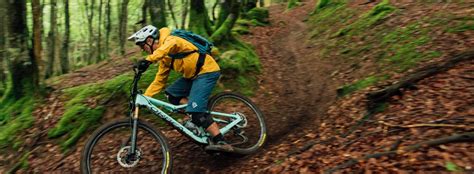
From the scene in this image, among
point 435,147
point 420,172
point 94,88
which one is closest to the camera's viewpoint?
point 420,172

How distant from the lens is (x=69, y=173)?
6836 millimetres

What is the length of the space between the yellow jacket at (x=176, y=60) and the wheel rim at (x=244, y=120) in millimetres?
886

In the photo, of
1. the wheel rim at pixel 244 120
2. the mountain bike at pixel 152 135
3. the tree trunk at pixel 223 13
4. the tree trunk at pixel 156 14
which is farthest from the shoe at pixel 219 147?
the tree trunk at pixel 223 13

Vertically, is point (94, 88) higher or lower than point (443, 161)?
lower

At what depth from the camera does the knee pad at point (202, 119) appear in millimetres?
6457

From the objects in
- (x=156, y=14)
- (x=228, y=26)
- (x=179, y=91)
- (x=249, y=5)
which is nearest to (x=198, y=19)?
(x=228, y=26)

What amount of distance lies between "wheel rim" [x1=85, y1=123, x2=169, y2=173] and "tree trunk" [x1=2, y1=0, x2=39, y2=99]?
4.10 meters

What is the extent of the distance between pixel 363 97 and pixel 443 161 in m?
3.31

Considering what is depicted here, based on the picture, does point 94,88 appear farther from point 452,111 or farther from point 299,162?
point 452,111

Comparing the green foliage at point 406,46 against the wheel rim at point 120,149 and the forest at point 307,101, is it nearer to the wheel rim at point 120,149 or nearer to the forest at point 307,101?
the forest at point 307,101

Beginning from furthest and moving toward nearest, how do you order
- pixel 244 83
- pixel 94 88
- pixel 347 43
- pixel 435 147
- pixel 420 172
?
pixel 347 43 → pixel 244 83 → pixel 94 88 → pixel 435 147 → pixel 420 172

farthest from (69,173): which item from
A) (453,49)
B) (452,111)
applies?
(453,49)

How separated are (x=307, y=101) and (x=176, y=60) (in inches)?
157

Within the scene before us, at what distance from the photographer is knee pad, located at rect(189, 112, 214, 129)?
6.46m
